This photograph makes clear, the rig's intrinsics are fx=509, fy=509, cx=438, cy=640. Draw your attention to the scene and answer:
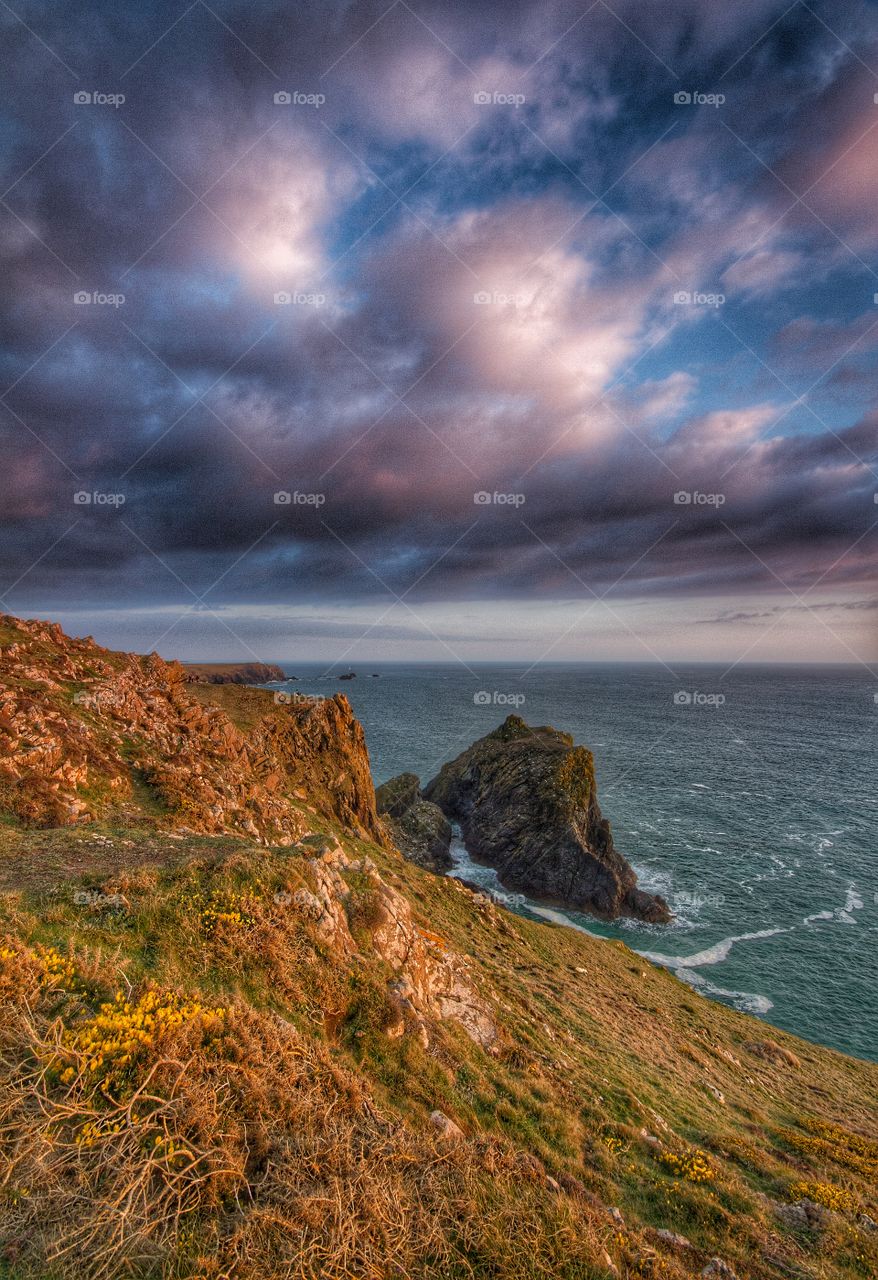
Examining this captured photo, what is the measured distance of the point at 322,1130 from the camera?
8023 mm

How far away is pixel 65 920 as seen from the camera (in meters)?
10.5

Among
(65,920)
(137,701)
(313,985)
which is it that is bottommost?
(313,985)

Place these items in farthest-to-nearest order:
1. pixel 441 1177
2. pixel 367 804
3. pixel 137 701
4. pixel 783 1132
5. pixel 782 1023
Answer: pixel 367 804 < pixel 782 1023 < pixel 137 701 < pixel 783 1132 < pixel 441 1177

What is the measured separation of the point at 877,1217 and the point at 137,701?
34758 millimetres

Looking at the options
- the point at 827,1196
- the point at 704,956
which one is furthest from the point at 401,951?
the point at 704,956

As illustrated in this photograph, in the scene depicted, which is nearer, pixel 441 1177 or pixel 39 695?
pixel 441 1177

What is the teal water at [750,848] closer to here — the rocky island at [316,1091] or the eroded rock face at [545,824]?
the eroded rock face at [545,824]

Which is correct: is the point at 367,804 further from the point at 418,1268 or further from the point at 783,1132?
the point at 418,1268

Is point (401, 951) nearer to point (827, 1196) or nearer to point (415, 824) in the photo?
point (827, 1196)

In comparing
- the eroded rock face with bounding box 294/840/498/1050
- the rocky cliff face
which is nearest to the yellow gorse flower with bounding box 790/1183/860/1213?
the eroded rock face with bounding box 294/840/498/1050

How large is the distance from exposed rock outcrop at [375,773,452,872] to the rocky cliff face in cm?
1797

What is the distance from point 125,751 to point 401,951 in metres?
18.5

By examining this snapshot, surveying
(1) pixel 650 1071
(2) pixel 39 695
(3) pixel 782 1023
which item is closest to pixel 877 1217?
(1) pixel 650 1071

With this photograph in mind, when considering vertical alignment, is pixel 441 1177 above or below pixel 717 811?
above
